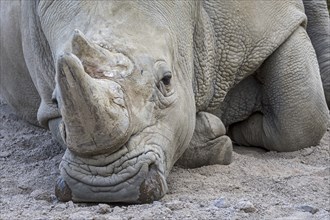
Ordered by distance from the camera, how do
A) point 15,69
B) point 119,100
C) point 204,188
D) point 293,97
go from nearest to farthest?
point 119,100
point 204,188
point 293,97
point 15,69

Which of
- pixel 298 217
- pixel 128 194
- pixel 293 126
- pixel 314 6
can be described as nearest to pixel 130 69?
pixel 128 194

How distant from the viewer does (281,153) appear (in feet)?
17.8

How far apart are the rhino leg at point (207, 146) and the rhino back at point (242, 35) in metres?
0.24

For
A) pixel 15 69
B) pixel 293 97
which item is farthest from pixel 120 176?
pixel 15 69

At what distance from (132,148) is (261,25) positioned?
156 cm

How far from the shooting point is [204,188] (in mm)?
4367

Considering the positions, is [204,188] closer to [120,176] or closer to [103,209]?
[120,176]

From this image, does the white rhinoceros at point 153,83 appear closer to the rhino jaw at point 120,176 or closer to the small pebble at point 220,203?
the rhino jaw at point 120,176

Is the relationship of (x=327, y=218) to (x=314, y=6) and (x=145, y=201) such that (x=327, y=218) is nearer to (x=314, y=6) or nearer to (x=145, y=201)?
(x=145, y=201)

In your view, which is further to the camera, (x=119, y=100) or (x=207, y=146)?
(x=207, y=146)

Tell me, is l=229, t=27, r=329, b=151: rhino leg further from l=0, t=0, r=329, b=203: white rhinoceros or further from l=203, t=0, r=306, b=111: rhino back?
l=203, t=0, r=306, b=111: rhino back

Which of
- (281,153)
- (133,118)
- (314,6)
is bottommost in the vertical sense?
(281,153)

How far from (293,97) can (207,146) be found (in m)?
0.72

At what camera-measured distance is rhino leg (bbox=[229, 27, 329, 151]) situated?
5.30 m
